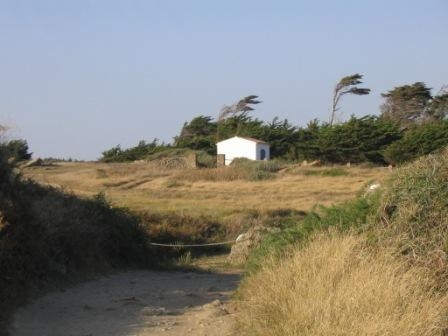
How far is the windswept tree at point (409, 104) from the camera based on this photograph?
273 feet

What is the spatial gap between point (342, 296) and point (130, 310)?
195 inches

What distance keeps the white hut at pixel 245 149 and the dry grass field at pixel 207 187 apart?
9786 millimetres

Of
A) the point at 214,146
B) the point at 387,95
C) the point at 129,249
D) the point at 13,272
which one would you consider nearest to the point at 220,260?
the point at 129,249

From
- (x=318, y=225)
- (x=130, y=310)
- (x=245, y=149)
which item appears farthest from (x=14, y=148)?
(x=245, y=149)

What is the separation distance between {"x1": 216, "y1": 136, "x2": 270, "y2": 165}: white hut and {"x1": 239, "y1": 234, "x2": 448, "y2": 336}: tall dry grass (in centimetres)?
6226

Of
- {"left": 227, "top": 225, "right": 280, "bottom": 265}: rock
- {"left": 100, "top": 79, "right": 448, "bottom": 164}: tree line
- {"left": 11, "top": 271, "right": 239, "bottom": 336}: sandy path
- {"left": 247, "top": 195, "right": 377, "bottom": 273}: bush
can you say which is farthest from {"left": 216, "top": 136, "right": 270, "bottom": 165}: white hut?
{"left": 247, "top": 195, "right": 377, "bottom": 273}: bush

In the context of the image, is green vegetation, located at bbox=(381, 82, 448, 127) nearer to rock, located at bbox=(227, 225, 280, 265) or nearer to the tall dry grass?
rock, located at bbox=(227, 225, 280, 265)

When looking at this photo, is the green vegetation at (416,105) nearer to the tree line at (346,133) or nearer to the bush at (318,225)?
the tree line at (346,133)

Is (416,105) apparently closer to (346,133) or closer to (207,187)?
(346,133)

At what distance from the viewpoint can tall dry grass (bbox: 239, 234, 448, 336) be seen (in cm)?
683

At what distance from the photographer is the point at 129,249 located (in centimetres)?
2025

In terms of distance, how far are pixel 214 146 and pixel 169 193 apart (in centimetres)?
3934

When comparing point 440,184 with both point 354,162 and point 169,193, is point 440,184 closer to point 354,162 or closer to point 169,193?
point 169,193

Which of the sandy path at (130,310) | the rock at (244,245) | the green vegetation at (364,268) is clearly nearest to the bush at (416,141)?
the rock at (244,245)
